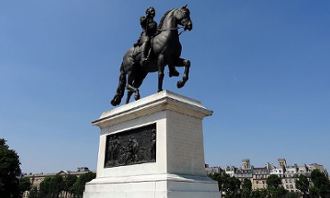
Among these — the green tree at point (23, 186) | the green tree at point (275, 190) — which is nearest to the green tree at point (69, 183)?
the green tree at point (23, 186)

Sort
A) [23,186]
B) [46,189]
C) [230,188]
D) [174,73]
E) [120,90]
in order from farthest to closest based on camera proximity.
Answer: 1. [46,189]
2. [230,188]
3. [23,186]
4. [120,90]
5. [174,73]

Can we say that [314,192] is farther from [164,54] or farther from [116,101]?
[164,54]

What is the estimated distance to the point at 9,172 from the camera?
37562 millimetres

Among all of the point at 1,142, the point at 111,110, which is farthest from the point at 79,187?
the point at 111,110

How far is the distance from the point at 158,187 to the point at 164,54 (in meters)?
4.13

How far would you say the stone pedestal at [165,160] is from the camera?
7.18 metres

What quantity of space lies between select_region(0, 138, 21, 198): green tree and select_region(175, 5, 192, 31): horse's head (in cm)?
3417

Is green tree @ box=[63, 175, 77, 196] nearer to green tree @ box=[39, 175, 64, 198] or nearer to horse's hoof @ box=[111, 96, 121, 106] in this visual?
green tree @ box=[39, 175, 64, 198]

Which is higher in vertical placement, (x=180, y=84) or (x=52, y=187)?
(x=180, y=84)

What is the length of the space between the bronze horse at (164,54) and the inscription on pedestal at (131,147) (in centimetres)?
148

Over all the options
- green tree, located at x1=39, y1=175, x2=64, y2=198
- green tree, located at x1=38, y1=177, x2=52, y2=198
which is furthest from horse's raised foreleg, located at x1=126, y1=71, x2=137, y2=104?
green tree, located at x1=38, y1=177, x2=52, y2=198

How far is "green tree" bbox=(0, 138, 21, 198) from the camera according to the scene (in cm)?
3578

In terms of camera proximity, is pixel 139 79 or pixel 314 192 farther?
pixel 314 192

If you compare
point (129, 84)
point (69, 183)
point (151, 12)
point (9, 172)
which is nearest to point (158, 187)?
point (129, 84)
